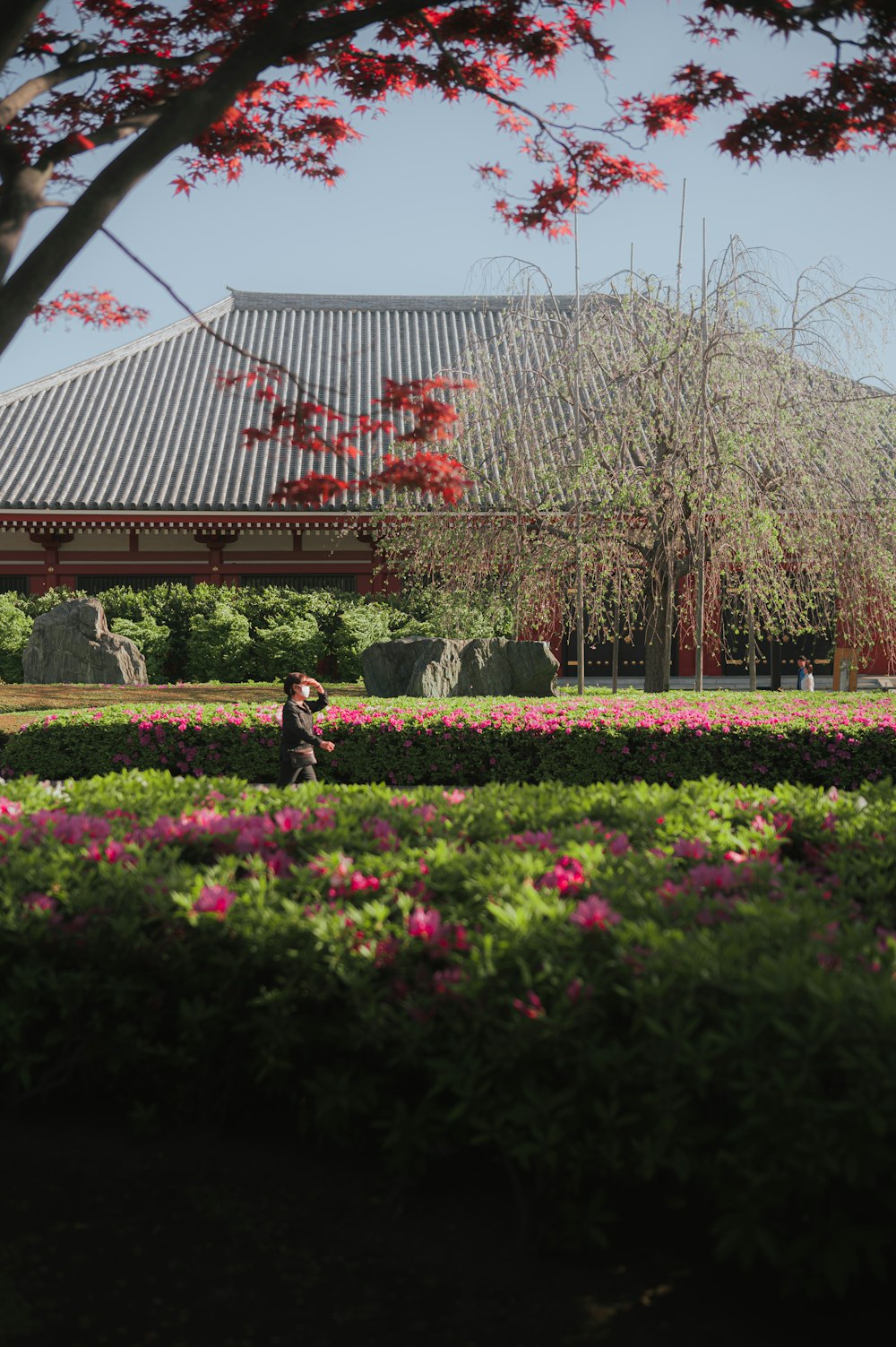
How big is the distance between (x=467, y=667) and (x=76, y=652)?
587 centimetres

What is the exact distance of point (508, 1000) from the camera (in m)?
2.36

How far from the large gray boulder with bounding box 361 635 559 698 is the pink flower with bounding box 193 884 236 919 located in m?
10.2

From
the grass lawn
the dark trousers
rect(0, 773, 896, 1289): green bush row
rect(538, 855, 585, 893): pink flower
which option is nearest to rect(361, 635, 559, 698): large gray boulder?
the grass lawn

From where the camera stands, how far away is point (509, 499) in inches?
526

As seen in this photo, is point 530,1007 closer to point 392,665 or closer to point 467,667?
point 467,667

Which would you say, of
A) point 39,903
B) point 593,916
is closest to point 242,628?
point 39,903

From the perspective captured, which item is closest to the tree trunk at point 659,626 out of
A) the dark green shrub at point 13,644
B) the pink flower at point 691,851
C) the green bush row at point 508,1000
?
the dark green shrub at point 13,644

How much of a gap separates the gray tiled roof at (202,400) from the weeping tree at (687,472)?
13.6ft

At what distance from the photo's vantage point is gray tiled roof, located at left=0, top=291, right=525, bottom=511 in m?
18.9

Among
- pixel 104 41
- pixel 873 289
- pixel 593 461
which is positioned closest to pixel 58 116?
pixel 104 41

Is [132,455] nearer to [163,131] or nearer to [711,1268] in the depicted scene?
[163,131]

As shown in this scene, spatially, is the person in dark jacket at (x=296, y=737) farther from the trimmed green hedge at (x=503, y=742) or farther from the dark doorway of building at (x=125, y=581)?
the dark doorway of building at (x=125, y=581)

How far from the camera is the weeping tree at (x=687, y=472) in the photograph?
12.9 m

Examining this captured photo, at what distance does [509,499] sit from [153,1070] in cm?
1099
